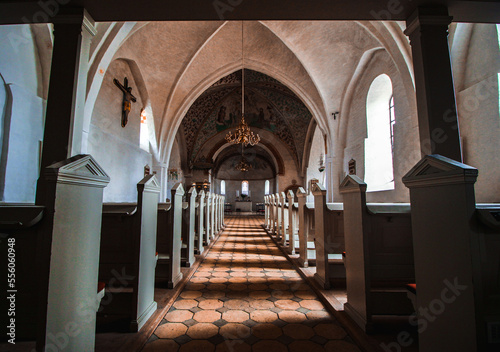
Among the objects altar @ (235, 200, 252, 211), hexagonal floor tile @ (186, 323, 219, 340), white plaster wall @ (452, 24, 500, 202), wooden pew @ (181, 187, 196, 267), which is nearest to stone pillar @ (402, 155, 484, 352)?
hexagonal floor tile @ (186, 323, 219, 340)

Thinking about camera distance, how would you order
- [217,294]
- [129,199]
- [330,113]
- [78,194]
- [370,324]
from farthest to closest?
[330,113] < [129,199] < [217,294] < [370,324] < [78,194]

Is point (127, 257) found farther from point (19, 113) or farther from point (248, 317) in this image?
point (19, 113)

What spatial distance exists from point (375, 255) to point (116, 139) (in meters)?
7.56

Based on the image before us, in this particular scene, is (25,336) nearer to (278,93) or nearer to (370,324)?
(370,324)

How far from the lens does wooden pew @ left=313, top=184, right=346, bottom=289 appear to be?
282cm

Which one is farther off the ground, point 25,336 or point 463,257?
point 463,257

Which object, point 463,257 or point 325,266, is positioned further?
point 325,266

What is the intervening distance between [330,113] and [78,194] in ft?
28.9

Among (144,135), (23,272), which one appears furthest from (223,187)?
(23,272)

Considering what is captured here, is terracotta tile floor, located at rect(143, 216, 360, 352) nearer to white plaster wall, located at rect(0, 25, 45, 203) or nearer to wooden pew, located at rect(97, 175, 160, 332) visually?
wooden pew, located at rect(97, 175, 160, 332)

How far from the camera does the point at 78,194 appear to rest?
1.37m

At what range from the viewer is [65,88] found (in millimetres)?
2432

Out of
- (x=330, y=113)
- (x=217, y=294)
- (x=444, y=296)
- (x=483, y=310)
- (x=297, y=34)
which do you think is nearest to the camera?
(x=483, y=310)

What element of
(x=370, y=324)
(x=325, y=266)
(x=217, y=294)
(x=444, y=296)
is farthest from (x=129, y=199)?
(x=444, y=296)
